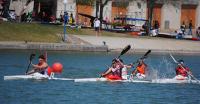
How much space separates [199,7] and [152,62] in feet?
122

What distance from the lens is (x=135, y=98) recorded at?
118 ft

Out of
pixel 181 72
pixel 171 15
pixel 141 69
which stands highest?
pixel 171 15

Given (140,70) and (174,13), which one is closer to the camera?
(140,70)

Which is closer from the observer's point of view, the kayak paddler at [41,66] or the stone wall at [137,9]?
the kayak paddler at [41,66]

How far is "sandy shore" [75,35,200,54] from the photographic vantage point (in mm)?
64869

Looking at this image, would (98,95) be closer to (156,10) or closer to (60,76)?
(60,76)

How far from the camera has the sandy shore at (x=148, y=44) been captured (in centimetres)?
6487

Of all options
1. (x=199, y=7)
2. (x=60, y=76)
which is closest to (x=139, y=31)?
(x=199, y=7)

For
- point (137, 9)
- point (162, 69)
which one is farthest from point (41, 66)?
point (137, 9)

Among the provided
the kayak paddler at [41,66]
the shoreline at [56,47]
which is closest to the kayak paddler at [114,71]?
the kayak paddler at [41,66]

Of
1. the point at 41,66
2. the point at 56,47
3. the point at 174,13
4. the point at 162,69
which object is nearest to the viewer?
the point at 41,66

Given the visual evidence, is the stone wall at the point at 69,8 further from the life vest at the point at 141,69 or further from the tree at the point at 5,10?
the life vest at the point at 141,69

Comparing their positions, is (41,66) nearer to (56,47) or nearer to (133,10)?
(56,47)

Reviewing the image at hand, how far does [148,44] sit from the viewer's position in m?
67.1
